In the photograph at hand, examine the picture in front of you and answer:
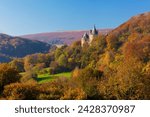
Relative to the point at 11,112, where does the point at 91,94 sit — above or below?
below

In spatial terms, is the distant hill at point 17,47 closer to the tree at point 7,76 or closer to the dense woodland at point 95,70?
the dense woodland at point 95,70

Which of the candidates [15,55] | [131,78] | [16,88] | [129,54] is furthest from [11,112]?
[15,55]

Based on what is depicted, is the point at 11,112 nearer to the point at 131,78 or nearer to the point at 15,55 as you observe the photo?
the point at 131,78

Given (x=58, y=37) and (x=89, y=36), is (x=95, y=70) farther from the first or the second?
(x=58, y=37)

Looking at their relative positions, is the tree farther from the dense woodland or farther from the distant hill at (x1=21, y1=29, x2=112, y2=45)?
the distant hill at (x1=21, y1=29, x2=112, y2=45)

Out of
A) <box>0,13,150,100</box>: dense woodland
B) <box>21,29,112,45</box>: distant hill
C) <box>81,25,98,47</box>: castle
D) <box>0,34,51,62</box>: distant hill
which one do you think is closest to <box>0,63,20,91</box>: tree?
<box>0,13,150,100</box>: dense woodland

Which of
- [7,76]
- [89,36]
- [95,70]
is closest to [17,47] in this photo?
[89,36]
